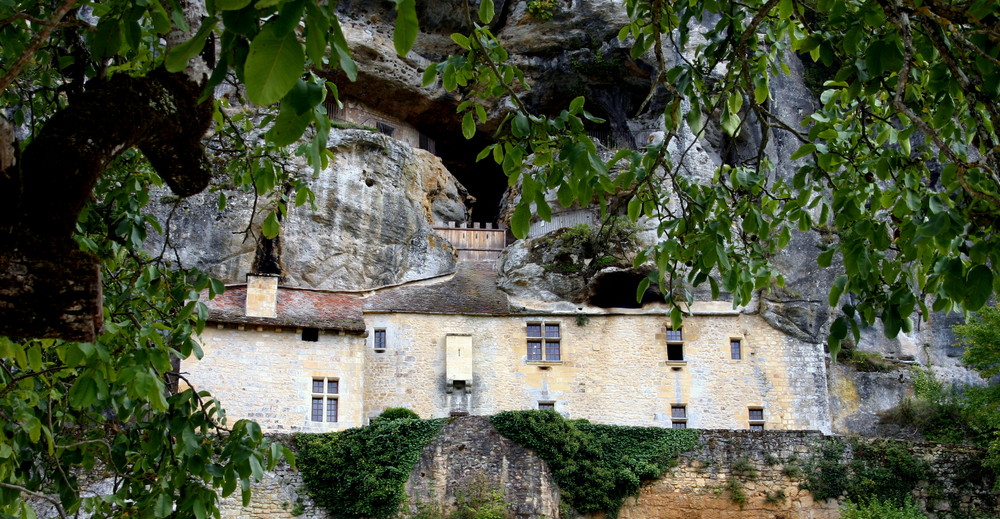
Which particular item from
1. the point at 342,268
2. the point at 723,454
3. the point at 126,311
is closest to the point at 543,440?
the point at 723,454

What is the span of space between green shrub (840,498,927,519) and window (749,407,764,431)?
4.62 meters

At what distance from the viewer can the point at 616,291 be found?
25.9 m

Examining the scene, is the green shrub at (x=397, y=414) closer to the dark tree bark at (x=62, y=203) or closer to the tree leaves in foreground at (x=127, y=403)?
the tree leaves in foreground at (x=127, y=403)

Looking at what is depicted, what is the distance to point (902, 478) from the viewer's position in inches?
783

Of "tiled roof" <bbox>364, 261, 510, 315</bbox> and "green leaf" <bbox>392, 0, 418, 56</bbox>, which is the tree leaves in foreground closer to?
"green leaf" <bbox>392, 0, 418, 56</bbox>

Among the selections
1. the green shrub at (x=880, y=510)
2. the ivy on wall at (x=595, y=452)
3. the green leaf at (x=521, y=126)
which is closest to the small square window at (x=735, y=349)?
the ivy on wall at (x=595, y=452)

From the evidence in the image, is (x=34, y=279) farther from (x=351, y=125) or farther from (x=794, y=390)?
(x=351, y=125)

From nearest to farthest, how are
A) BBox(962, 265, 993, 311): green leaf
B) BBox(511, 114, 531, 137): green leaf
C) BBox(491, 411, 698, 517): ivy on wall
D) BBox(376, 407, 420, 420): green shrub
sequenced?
1. BBox(962, 265, 993, 311): green leaf
2. BBox(511, 114, 531, 137): green leaf
3. BBox(491, 411, 698, 517): ivy on wall
4. BBox(376, 407, 420, 420): green shrub

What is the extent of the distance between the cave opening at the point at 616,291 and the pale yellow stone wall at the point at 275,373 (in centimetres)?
614

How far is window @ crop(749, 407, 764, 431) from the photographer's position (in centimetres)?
2417

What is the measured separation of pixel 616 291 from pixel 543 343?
2.65 metres

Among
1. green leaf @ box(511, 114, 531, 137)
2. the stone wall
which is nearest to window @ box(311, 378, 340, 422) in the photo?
the stone wall

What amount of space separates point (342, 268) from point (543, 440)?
→ 9599 millimetres

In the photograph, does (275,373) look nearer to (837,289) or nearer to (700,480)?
(700,480)
